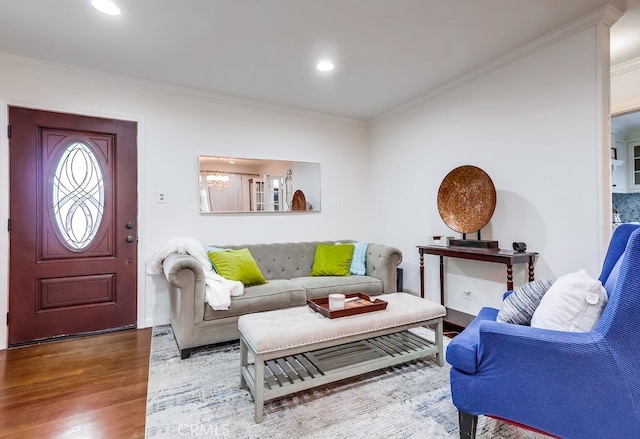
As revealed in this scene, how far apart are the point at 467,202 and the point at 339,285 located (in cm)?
148

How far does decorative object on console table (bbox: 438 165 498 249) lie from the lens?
2.80 m

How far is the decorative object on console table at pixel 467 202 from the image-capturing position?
9.18 feet

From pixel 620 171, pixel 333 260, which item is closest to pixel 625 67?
pixel 620 171

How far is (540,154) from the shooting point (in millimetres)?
2600

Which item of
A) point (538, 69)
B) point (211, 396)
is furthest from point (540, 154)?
point (211, 396)

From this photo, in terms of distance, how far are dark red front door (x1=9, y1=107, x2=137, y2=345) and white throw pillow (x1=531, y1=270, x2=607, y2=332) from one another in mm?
3354

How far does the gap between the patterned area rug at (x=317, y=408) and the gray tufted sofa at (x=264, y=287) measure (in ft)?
0.96

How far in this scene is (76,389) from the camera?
1999 mm

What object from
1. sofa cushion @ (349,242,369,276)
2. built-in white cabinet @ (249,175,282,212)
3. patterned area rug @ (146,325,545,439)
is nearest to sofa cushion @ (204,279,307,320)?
patterned area rug @ (146,325,545,439)

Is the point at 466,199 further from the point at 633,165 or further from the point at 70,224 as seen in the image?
the point at 70,224

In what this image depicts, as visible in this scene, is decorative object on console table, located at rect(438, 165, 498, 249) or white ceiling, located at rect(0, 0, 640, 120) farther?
decorative object on console table, located at rect(438, 165, 498, 249)

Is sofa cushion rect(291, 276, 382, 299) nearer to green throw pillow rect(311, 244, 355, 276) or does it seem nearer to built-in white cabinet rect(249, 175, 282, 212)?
green throw pillow rect(311, 244, 355, 276)

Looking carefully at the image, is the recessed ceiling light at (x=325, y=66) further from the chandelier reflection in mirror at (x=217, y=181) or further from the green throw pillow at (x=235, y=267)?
the green throw pillow at (x=235, y=267)

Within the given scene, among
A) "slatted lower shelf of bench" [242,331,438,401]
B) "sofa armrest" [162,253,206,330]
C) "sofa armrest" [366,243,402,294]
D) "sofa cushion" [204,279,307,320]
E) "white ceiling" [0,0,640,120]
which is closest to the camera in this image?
"slatted lower shelf of bench" [242,331,438,401]
